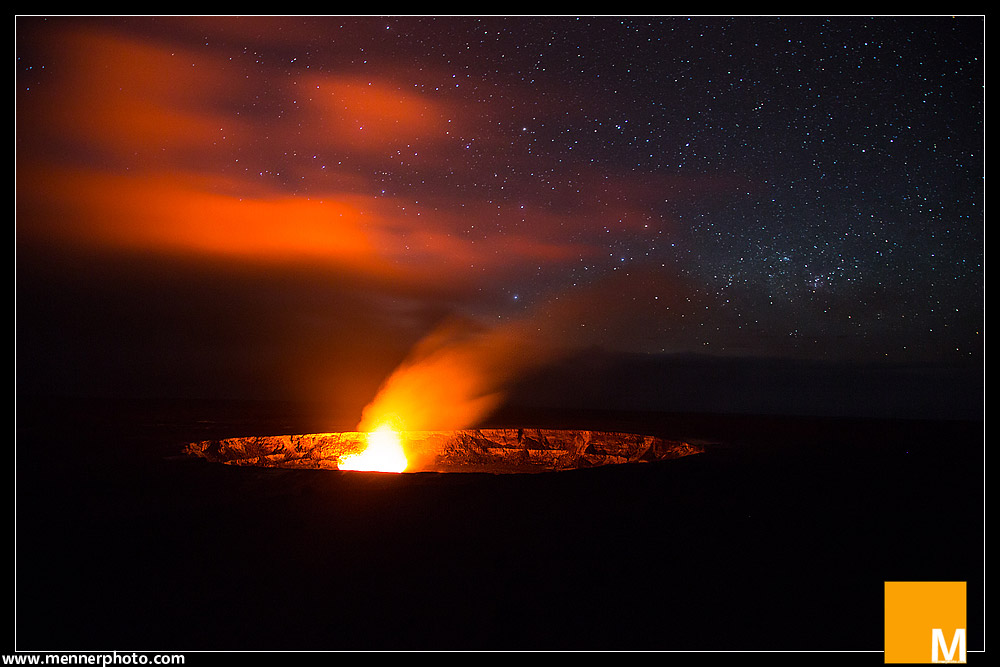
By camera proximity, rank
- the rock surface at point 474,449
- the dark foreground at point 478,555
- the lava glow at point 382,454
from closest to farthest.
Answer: the dark foreground at point 478,555
the rock surface at point 474,449
the lava glow at point 382,454

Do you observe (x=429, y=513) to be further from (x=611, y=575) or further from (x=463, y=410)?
(x=463, y=410)

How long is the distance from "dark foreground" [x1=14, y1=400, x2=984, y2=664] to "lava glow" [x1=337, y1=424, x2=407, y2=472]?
9.32m

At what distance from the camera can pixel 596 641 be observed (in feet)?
17.8

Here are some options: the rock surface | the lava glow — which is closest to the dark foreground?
the rock surface

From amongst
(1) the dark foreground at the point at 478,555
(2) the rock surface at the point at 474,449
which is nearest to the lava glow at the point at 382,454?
(2) the rock surface at the point at 474,449

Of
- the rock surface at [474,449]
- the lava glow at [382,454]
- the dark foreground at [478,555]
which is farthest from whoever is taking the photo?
the lava glow at [382,454]

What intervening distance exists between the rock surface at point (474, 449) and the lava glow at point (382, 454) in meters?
0.24

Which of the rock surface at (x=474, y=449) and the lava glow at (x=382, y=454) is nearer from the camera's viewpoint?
the rock surface at (x=474, y=449)

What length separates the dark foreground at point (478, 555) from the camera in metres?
5.55

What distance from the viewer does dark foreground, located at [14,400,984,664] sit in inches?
219

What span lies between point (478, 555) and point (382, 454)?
15250 mm

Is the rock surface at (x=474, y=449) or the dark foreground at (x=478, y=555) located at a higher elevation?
the rock surface at (x=474, y=449)

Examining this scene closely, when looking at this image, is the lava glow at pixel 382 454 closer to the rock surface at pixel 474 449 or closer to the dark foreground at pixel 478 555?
the rock surface at pixel 474 449

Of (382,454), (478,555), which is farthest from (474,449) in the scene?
(478,555)
